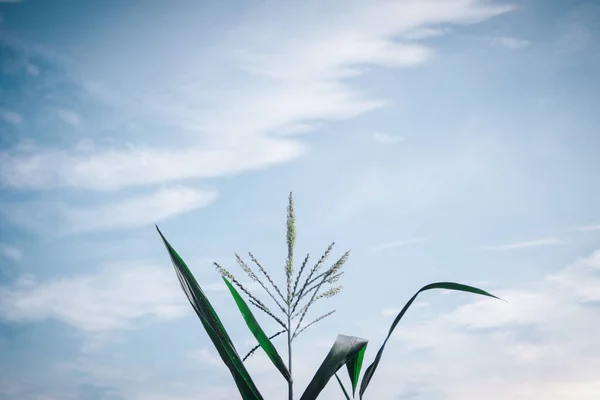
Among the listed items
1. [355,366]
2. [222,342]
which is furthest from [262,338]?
[355,366]

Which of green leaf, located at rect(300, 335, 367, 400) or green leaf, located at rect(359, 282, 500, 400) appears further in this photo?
green leaf, located at rect(359, 282, 500, 400)

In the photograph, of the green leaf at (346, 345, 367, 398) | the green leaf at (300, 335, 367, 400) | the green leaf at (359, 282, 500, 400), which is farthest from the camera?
the green leaf at (346, 345, 367, 398)

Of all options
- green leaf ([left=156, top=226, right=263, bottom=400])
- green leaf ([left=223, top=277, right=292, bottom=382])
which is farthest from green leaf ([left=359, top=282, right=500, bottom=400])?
green leaf ([left=156, top=226, right=263, bottom=400])

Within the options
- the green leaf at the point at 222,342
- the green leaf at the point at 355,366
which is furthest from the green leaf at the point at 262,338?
the green leaf at the point at 355,366

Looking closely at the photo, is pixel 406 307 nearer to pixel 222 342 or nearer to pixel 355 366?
pixel 355 366

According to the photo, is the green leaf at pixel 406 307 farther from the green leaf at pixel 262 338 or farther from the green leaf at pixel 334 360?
the green leaf at pixel 262 338

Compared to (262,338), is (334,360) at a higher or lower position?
lower

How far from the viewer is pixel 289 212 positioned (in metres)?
3.06

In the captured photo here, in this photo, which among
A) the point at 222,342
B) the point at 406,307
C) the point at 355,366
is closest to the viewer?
the point at 222,342

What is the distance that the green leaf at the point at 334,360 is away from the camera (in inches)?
98.5

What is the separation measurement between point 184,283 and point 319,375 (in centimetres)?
79

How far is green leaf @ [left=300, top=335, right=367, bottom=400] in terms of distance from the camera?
250 cm

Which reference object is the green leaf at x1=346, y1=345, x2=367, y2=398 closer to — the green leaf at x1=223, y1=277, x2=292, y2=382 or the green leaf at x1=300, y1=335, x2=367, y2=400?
the green leaf at x1=300, y1=335, x2=367, y2=400

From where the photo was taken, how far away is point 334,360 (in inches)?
102
